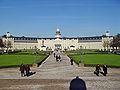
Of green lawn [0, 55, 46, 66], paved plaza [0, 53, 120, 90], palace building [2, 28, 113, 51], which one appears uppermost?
palace building [2, 28, 113, 51]

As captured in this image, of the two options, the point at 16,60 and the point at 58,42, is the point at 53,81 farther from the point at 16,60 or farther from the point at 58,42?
the point at 58,42

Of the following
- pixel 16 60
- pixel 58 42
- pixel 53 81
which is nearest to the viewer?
pixel 53 81

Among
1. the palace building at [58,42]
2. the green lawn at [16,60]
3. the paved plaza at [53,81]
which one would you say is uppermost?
the palace building at [58,42]

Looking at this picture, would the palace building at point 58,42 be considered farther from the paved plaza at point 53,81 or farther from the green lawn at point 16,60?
the paved plaza at point 53,81

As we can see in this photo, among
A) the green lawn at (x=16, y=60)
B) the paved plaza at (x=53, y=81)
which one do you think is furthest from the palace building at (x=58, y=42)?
the paved plaza at (x=53, y=81)

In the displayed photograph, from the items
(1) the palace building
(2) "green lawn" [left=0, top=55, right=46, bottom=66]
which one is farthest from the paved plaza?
(1) the palace building

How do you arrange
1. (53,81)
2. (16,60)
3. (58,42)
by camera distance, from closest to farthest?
(53,81)
(16,60)
(58,42)

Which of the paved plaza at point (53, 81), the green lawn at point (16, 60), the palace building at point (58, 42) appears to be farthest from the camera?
the palace building at point (58, 42)

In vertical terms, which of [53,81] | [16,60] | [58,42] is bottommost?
[53,81]

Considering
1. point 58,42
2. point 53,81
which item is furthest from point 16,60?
point 58,42

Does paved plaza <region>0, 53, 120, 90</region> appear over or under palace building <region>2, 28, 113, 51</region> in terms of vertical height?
under

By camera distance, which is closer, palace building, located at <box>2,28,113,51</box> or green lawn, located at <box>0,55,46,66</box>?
green lawn, located at <box>0,55,46,66</box>

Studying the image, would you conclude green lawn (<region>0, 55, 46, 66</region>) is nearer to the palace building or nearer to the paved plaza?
the paved plaza

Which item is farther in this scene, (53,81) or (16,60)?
(16,60)
